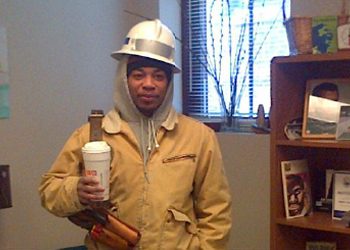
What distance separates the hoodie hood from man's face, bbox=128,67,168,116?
2cm

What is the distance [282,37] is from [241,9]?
11.8 inches

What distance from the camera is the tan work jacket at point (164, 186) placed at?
5.17 ft

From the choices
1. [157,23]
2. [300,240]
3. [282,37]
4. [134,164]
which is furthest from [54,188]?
[282,37]

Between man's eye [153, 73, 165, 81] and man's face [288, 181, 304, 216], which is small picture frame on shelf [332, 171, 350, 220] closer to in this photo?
man's face [288, 181, 304, 216]

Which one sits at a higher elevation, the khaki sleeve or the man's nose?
the man's nose

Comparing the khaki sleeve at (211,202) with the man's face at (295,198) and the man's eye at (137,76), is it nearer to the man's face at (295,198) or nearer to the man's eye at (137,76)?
the man's eye at (137,76)

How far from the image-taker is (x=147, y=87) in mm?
1581

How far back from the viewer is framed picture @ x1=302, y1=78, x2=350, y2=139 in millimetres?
2086

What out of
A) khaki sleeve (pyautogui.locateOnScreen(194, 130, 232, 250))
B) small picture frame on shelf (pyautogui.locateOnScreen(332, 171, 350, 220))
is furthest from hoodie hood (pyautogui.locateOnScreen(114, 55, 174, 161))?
small picture frame on shelf (pyautogui.locateOnScreen(332, 171, 350, 220))

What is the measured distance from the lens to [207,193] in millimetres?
1638

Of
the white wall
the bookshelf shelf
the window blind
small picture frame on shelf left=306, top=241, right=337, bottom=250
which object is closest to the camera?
the bookshelf shelf

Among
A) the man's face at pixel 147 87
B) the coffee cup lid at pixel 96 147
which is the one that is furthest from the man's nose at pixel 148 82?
the coffee cup lid at pixel 96 147

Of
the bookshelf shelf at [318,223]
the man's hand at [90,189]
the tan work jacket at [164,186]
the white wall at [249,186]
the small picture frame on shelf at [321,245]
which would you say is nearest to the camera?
the man's hand at [90,189]

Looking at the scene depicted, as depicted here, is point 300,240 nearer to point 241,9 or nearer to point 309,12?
point 309,12
